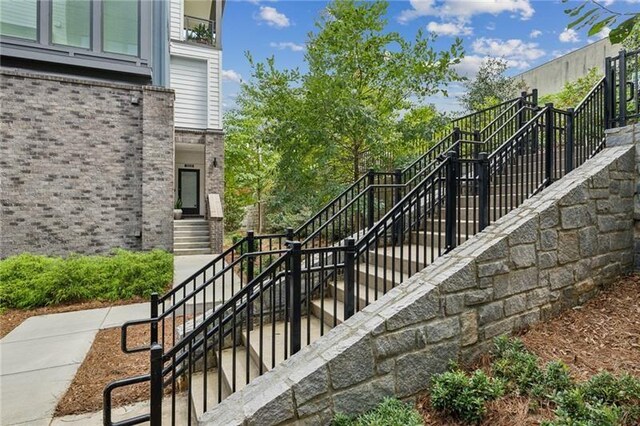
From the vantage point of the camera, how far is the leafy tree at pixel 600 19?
4.28 ft

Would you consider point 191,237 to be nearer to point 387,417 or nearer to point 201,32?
point 201,32

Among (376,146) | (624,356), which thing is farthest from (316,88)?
(624,356)

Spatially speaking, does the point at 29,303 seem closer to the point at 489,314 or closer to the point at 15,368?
the point at 15,368

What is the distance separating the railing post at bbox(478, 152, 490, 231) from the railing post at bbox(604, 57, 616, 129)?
2637 mm

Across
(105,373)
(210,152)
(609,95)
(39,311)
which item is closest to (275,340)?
(105,373)

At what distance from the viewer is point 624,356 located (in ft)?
8.76

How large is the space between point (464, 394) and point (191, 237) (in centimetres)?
961

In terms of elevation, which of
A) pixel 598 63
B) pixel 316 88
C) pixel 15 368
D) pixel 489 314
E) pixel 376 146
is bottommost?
pixel 15 368

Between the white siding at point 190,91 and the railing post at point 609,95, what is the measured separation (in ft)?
36.2

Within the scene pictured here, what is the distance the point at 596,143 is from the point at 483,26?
7.33m

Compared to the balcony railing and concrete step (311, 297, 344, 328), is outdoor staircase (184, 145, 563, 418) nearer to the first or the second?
concrete step (311, 297, 344, 328)

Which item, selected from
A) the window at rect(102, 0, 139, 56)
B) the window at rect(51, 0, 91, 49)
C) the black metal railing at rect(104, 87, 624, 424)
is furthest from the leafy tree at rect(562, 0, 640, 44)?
the window at rect(51, 0, 91, 49)

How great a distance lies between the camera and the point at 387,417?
88.7 inches

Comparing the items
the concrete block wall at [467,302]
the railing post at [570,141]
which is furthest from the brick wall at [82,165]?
the railing post at [570,141]
